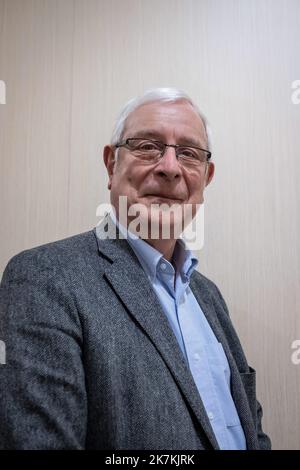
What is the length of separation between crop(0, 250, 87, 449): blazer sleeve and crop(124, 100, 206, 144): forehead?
48 cm

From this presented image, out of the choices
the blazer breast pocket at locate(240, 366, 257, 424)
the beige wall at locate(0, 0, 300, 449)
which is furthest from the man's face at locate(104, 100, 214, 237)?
the blazer breast pocket at locate(240, 366, 257, 424)

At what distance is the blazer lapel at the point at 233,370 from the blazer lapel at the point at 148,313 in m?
0.20

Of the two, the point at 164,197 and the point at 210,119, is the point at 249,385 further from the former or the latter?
the point at 210,119

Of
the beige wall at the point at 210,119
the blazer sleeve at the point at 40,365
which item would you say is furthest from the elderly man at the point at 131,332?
the beige wall at the point at 210,119

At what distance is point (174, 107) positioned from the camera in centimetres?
92

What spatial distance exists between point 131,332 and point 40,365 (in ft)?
0.63

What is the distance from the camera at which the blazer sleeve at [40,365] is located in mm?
525

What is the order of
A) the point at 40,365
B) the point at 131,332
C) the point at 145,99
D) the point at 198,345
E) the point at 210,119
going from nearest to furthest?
the point at 40,365
the point at 131,332
the point at 198,345
the point at 145,99
the point at 210,119

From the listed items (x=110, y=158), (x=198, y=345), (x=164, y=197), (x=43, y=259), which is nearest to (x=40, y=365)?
(x=43, y=259)


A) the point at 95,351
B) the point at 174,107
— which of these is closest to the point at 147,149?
the point at 174,107

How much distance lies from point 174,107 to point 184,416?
2.57 feet

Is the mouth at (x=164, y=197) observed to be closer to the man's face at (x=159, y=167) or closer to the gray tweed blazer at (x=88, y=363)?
the man's face at (x=159, y=167)

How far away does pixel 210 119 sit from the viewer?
127 centimetres
